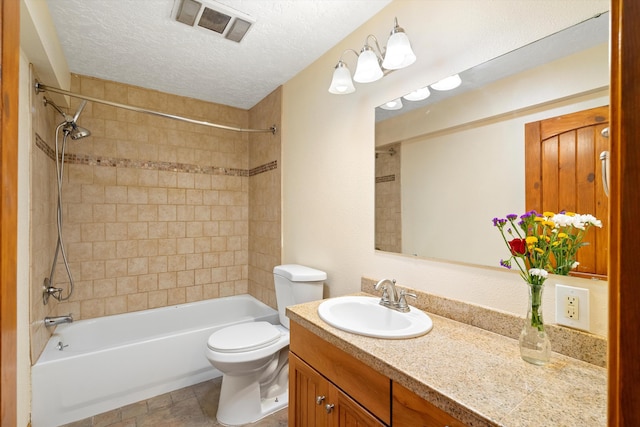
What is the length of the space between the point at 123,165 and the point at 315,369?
245 cm

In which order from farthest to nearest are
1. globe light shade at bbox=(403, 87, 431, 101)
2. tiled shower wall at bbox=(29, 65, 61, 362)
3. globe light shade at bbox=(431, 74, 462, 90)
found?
tiled shower wall at bbox=(29, 65, 61, 362), globe light shade at bbox=(403, 87, 431, 101), globe light shade at bbox=(431, 74, 462, 90)

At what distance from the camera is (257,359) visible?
1.75 meters

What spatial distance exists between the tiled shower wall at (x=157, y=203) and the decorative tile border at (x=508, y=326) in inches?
63.5

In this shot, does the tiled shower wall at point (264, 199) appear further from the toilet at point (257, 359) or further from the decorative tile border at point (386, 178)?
the decorative tile border at point (386, 178)

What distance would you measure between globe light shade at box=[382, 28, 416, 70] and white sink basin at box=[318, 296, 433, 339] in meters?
1.13

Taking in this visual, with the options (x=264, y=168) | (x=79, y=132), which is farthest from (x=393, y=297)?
(x=79, y=132)

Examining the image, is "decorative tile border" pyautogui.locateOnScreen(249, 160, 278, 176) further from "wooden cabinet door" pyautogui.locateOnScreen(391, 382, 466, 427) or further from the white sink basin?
"wooden cabinet door" pyautogui.locateOnScreen(391, 382, 466, 427)

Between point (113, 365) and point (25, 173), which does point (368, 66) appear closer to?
point (25, 173)

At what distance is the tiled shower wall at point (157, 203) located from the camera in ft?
7.95

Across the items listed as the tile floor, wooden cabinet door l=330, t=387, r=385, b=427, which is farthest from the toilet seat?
wooden cabinet door l=330, t=387, r=385, b=427

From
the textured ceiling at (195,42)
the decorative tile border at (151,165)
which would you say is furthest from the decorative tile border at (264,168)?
the textured ceiling at (195,42)

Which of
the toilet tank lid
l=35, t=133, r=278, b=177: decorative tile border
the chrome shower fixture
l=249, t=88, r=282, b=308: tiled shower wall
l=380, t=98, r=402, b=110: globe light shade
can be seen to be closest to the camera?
l=380, t=98, r=402, b=110: globe light shade

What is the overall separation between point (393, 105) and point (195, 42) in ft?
4.56

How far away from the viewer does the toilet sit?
1734 mm
